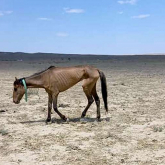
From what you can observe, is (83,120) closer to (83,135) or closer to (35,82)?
(83,135)

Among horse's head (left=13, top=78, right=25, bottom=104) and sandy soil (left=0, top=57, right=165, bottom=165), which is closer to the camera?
sandy soil (left=0, top=57, right=165, bottom=165)

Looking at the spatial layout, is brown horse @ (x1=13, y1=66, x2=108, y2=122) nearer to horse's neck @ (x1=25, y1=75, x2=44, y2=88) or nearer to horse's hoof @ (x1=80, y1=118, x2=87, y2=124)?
horse's neck @ (x1=25, y1=75, x2=44, y2=88)

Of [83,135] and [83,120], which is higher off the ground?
[83,120]

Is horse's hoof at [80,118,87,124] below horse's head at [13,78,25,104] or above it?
below

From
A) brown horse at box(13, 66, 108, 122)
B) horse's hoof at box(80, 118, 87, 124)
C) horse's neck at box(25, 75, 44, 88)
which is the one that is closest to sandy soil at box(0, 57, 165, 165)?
horse's hoof at box(80, 118, 87, 124)

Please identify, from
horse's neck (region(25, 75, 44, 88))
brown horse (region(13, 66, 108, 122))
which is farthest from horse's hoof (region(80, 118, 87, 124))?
horse's neck (region(25, 75, 44, 88))

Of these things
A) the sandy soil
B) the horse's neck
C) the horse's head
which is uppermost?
the horse's neck

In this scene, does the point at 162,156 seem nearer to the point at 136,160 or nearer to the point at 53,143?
the point at 136,160

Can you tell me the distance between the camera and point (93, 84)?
9.67 meters

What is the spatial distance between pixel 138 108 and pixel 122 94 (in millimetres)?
3287

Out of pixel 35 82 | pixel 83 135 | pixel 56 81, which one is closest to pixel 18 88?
pixel 35 82

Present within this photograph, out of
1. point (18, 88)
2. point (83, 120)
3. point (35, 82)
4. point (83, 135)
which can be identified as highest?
point (35, 82)

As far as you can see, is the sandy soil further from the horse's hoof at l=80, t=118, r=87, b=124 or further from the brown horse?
the brown horse

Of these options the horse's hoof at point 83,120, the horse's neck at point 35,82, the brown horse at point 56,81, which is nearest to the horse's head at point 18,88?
the brown horse at point 56,81
